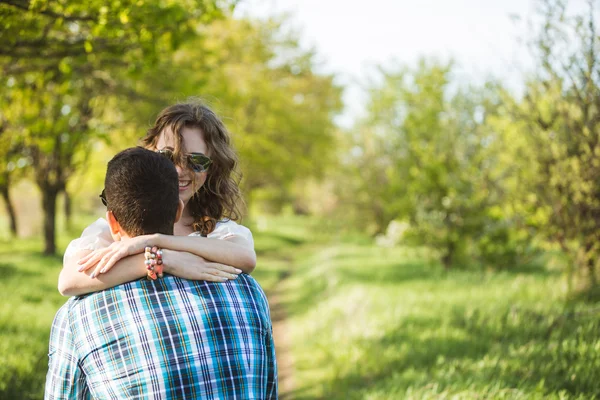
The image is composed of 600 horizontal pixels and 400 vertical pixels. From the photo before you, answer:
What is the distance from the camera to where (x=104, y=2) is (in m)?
4.03

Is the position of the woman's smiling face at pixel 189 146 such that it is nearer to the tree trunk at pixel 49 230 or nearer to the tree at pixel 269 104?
the tree trunk at pixel 49 230

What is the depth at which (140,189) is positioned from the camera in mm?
1996

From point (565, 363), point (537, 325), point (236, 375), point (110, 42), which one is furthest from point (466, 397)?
point (110, 42)

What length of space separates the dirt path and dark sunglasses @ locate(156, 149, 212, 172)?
10.9ft

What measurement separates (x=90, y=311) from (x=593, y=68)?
5699 millimetres

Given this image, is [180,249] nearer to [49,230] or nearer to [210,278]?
[210,278]

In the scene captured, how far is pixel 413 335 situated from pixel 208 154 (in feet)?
12.3

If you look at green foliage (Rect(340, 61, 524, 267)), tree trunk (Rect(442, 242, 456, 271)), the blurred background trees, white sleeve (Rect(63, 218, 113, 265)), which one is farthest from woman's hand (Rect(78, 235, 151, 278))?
tree trunk (Rect(442, 242, 456, 271))

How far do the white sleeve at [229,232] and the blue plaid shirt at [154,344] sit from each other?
49 centimetres

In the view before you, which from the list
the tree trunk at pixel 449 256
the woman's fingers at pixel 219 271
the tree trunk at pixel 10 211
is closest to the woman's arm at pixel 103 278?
the woman's fingers at pixel 219 271

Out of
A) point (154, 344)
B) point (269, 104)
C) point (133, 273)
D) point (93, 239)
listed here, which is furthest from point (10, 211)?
point (154, 344)

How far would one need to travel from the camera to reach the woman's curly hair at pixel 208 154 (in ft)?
9.88

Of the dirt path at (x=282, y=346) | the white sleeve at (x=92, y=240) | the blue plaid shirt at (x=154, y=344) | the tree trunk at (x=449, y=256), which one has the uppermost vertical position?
the white sleeve at (x=92, y=240)

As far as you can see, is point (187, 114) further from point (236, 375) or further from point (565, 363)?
point (565, 363)
